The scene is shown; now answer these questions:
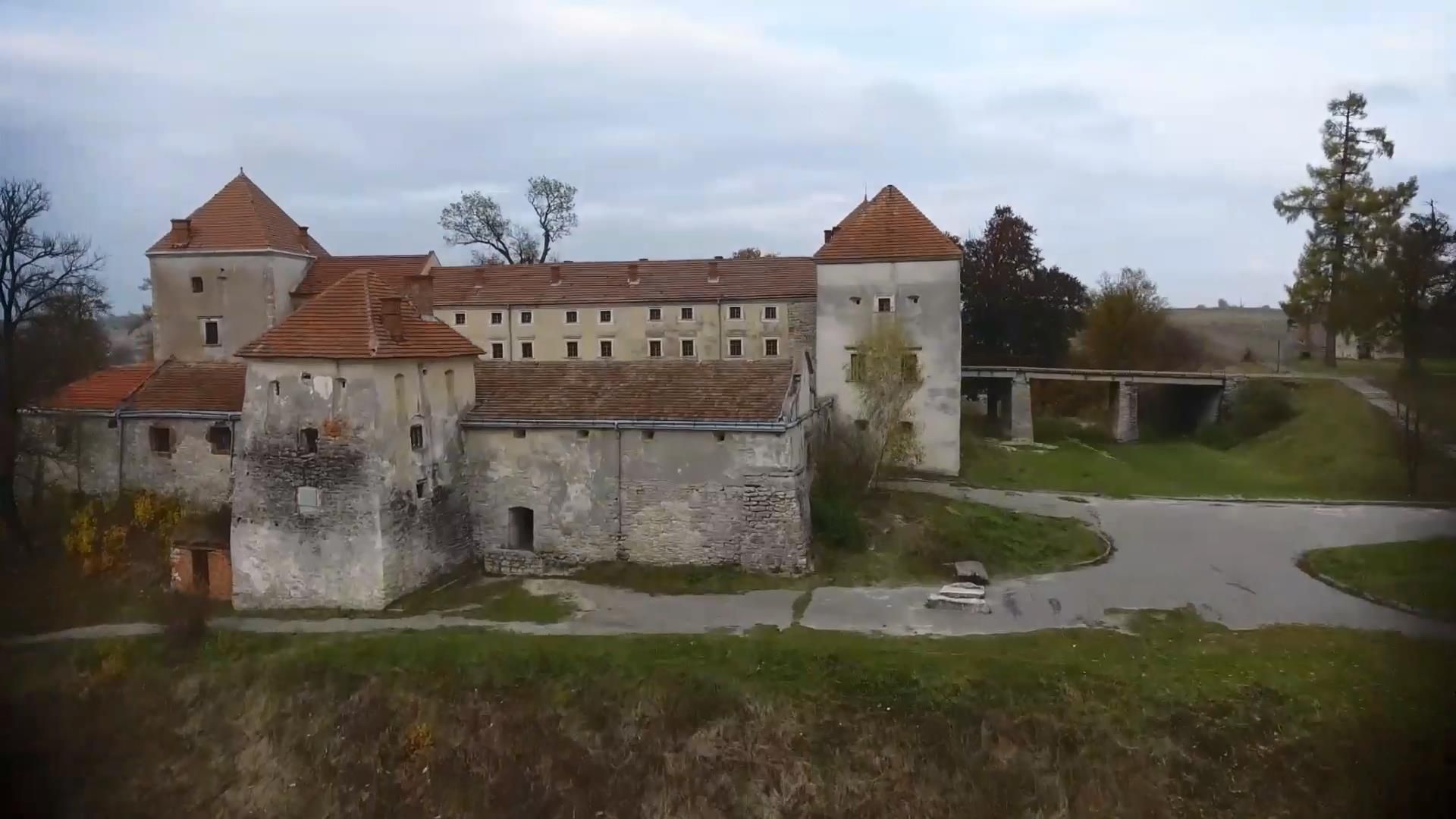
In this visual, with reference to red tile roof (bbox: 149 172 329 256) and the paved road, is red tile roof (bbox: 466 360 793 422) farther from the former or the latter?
red tile roof (bbox: 149 172 329 256)

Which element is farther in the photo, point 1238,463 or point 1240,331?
point 1238,463

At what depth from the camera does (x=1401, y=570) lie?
7453 millimetres

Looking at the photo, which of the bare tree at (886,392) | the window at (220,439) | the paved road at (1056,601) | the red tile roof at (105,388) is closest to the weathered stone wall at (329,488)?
the paved road at (1056,601)

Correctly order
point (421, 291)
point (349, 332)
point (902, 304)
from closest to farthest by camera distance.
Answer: point (349, 332), point (421, 291), point (902, 304)

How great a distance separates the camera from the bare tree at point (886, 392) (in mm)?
18156

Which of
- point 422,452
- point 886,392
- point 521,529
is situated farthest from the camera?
point 886,392

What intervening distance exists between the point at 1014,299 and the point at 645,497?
677 inches

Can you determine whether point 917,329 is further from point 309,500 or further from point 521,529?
point 309,500

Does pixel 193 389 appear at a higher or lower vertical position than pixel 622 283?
lower

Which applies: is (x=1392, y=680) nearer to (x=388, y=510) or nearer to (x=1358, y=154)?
(x=1358, y=154)

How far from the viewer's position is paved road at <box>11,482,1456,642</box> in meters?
11.6

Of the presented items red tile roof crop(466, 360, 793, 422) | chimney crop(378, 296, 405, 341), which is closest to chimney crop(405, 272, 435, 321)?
red tile roof crop(466, 360, 793, 422)

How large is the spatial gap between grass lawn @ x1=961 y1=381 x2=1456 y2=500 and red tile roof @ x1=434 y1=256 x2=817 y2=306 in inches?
253

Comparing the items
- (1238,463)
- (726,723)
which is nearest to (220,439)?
(726,723)
